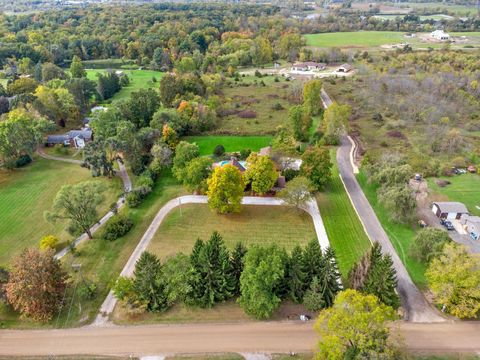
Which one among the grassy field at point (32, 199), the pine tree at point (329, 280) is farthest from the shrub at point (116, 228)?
the pine tree at point (329, 280)

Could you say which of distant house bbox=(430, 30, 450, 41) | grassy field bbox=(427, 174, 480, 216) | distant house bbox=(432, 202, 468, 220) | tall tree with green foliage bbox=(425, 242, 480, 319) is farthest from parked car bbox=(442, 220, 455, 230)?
distant house bbox=(430, 30, 450, 41)

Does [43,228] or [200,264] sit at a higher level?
[200,264]

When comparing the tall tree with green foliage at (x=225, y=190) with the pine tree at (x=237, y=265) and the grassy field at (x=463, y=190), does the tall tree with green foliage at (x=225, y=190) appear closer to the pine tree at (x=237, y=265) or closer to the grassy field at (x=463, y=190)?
the pine tree at (x=237, y=265)

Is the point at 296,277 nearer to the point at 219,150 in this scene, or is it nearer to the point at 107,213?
the point at 107,213

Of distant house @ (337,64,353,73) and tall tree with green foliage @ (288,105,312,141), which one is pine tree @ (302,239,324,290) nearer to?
tall tree with green foliage @ (288,105,312,141)

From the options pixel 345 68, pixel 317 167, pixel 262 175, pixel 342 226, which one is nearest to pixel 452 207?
pixel 342 226

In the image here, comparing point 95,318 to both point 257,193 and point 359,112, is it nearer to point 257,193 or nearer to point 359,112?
point 257,193

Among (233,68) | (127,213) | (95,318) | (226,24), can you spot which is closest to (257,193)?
(127,213)
